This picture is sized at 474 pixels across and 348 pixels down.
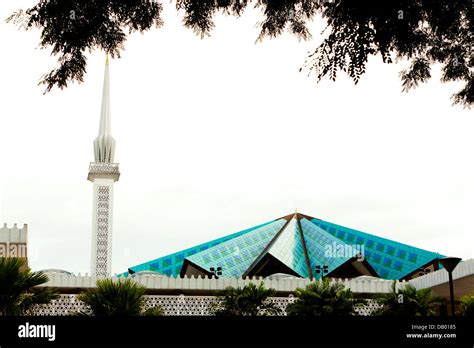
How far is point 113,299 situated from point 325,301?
6.58 m

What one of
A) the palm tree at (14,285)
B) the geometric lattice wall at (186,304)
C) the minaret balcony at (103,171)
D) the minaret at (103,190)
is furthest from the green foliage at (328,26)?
the minaret balcony at (103,171)

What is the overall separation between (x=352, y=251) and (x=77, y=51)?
126 ft

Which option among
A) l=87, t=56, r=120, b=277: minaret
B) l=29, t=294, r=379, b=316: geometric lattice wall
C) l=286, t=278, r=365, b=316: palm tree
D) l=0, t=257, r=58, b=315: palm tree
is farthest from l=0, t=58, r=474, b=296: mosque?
l=0, t=257, r=58, b=315: palm tree

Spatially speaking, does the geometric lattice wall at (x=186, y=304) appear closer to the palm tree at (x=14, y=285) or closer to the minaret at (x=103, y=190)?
the palm tree at (x=14, y=285)

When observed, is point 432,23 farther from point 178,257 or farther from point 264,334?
point 178,257

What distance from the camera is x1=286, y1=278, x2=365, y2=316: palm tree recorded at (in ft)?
66.5

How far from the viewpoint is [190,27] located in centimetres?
527

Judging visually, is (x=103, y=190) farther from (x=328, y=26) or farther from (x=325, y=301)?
(x=328, y=26)

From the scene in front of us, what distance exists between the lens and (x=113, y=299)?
18.3 metres

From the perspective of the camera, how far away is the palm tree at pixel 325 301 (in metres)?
20.3

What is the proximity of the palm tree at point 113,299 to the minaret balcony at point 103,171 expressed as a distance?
29.0 m

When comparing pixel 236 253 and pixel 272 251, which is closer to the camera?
pixel 272 251

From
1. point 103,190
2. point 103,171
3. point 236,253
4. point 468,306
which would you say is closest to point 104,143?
point 103,171

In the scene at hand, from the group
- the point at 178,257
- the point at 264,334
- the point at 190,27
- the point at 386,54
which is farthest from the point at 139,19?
the point at 178,257
